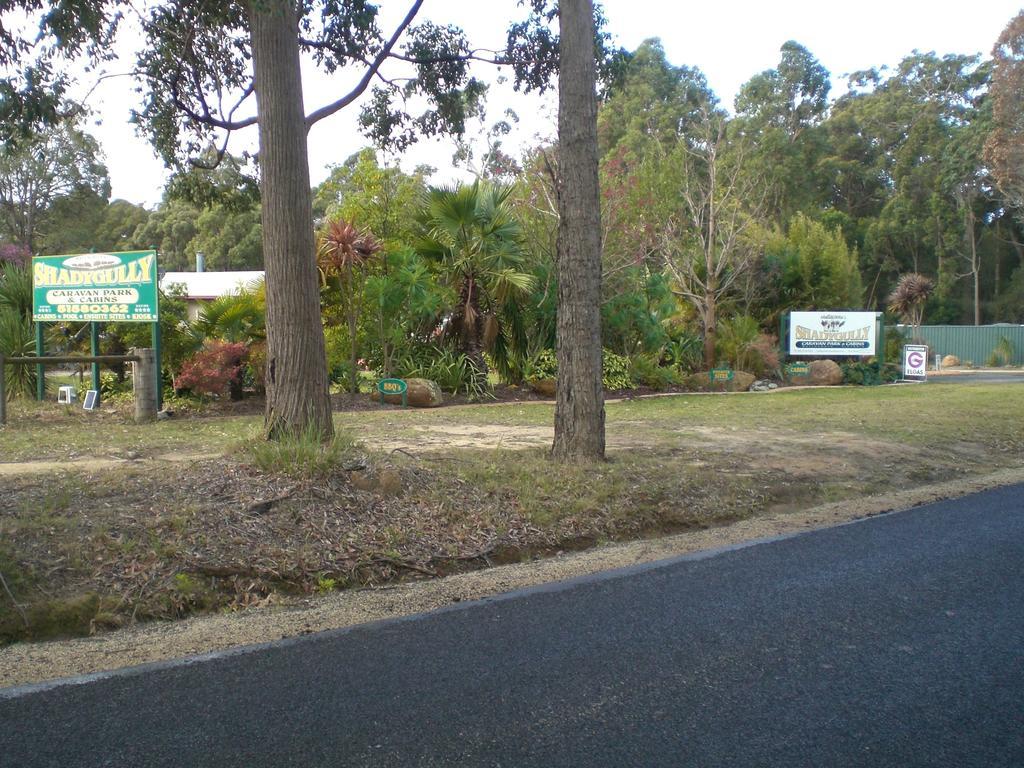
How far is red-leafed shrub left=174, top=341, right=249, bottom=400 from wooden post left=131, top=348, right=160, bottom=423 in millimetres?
1139

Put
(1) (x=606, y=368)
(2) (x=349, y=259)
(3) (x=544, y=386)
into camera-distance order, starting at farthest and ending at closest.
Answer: (1) (x=606, y=368) < (3) (x=544, y=386) < (2) (x=349, y=259)

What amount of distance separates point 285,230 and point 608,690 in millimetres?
5486

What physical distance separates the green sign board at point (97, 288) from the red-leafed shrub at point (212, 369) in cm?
96

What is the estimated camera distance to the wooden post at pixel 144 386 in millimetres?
12938

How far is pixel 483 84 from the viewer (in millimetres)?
12773

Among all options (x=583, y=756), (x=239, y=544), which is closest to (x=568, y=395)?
(x=239, y=544)

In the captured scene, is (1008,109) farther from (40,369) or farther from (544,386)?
(40,369)

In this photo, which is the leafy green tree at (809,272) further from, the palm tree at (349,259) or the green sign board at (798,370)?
the palm tree at (349,259)

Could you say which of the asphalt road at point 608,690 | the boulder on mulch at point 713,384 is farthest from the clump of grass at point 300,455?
the boulder on mulch at point 713,384

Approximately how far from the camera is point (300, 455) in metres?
7.80

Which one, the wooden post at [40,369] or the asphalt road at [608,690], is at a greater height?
the wooden post at [40,369]

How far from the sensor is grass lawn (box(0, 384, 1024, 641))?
6062 millimetres

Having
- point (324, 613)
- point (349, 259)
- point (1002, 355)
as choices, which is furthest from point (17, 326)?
point (1002, 355)

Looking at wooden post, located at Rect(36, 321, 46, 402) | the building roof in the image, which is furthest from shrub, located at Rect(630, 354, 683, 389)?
the building roof
